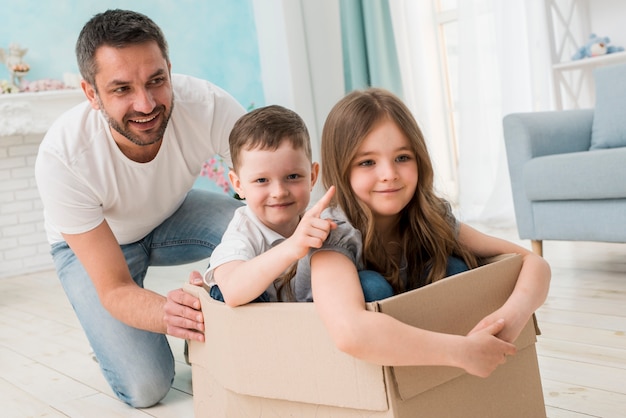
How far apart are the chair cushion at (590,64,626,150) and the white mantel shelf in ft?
10.6

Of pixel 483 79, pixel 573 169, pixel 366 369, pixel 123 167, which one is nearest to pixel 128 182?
pixel 123 167

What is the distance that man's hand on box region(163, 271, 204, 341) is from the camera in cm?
140

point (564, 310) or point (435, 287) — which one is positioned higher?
point (435, 287)

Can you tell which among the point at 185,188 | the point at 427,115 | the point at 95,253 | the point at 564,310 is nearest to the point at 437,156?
the point at 427,115

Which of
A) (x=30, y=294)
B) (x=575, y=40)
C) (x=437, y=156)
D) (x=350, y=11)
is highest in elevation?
(x=350, y=11)

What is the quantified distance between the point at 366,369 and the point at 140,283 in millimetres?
1299

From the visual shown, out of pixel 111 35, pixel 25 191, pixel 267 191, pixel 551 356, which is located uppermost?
pixel 111 35

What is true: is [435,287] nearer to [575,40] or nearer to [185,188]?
[185,188]

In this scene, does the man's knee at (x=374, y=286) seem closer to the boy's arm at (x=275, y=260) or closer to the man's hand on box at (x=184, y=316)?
the boy's arm at (x=275, y=260)

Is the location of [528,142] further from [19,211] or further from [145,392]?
[19,211]

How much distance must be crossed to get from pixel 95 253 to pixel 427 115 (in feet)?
11.1

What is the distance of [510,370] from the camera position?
1.22 metres

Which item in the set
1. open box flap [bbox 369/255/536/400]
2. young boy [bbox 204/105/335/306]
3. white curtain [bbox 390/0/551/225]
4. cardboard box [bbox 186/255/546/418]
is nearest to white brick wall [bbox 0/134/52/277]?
white curtain [bbox 390/0/551/225]

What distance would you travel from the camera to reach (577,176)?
8.68ft
